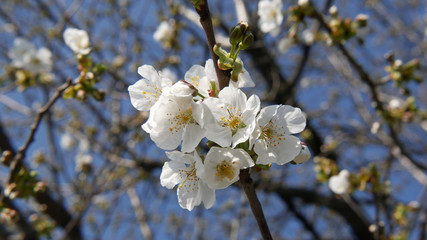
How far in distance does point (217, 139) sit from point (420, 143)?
17.9 ft

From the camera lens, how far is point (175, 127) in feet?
3.28

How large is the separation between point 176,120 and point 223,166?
21 centimetres

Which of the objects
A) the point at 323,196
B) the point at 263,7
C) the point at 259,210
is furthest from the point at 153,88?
the point at 323,196

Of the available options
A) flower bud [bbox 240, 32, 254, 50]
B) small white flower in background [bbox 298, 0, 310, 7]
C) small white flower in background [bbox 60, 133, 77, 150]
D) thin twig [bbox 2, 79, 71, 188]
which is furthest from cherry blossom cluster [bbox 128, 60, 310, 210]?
small white flower in background [bbox 60, 133, 77, 150]

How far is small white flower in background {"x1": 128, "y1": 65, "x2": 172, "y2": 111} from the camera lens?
111 cm

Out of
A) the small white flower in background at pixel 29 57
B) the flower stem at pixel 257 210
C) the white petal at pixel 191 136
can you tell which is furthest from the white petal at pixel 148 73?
the small white flower in background at pixel 29 57

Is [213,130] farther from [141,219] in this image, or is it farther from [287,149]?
[141,219]

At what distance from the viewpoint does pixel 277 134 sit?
3.47 feet

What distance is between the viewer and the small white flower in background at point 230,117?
895 millimetres

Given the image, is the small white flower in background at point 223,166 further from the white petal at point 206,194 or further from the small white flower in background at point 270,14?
the small white flower in background at point 270,14

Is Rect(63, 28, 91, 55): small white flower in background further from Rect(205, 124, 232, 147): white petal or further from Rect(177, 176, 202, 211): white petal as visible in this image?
Rect(205, 124, 232, 147): white petal

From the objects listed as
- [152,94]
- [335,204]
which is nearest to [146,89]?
[152,94]

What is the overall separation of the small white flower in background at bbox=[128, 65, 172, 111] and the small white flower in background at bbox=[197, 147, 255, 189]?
0.35 m

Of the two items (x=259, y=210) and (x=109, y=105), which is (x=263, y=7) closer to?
(x=259, y=210)
